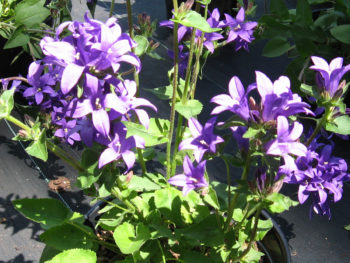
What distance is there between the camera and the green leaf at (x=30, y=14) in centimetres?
139

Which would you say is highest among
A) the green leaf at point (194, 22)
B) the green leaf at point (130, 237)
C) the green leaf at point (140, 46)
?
the green leaf at point (194, 22)

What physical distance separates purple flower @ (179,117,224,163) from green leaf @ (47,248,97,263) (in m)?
0.28

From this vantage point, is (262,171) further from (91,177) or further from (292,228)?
(292,228)

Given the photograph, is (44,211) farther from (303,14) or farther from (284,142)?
(303,14)

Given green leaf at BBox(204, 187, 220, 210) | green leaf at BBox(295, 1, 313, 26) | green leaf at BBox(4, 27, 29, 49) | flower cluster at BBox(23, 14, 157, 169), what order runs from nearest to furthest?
1. flower cluster at BBox(23, 14, 157, 169)
2. green leaf at BBox(204, 187, 220, 210)
3. green leaf at BBox(295, 1, 313, 26)
4. green leaf at BBox(4, 27, 29, 49)

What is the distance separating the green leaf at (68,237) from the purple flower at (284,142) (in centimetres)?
48

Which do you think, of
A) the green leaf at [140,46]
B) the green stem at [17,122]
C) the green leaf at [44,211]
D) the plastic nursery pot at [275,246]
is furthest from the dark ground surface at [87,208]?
the green stem at [17,122]

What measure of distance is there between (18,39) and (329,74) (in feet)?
3.38

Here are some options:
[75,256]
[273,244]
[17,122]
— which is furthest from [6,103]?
[273,244]

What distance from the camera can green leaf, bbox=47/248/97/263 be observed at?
773 mm

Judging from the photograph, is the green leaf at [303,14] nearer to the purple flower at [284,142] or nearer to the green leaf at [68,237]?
the purple flower at [284,142]

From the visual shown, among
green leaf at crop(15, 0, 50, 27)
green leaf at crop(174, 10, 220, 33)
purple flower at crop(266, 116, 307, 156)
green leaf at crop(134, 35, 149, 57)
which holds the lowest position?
purple flower at crop(266, 116, 307, 156)

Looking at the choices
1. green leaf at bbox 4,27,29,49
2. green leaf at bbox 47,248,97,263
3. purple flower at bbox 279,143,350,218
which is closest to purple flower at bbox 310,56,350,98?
purple flower at bbox 279,143,350,218

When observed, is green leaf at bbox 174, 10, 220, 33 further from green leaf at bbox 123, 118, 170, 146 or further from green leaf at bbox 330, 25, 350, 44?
green leaf at bbox 330, 25, 350, 44
